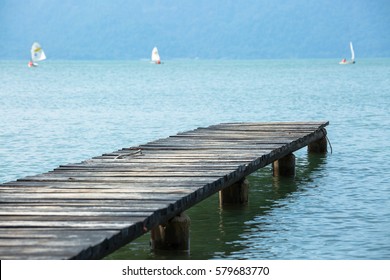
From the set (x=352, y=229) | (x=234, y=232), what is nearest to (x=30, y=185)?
(x=234, y=232)

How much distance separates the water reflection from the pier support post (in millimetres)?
82

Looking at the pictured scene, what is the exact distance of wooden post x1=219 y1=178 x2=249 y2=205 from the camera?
13992mm

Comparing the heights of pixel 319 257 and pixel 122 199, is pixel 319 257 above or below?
below

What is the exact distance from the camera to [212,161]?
13633 mm

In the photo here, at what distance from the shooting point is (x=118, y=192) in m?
11.1

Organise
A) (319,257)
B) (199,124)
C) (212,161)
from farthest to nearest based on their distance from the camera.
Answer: (199,124), (212,161), (319,257)

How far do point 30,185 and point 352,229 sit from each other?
384cm

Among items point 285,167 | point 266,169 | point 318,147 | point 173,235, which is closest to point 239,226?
point 173,235

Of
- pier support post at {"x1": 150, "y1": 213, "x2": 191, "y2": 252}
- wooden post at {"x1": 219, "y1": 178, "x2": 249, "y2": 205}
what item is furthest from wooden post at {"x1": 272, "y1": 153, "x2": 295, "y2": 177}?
pier support post at {"x1": 150, "y1": 213, "x2": 191, "y2": 252}

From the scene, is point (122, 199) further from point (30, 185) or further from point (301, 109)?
point (301, 109)

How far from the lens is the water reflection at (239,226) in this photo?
11.5 metres

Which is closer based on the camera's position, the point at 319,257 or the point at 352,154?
the point at 319,257

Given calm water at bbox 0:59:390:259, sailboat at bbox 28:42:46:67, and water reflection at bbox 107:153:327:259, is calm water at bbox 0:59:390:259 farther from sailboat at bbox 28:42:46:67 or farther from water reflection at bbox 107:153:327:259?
sailboat at bbox 28:42:46:67
